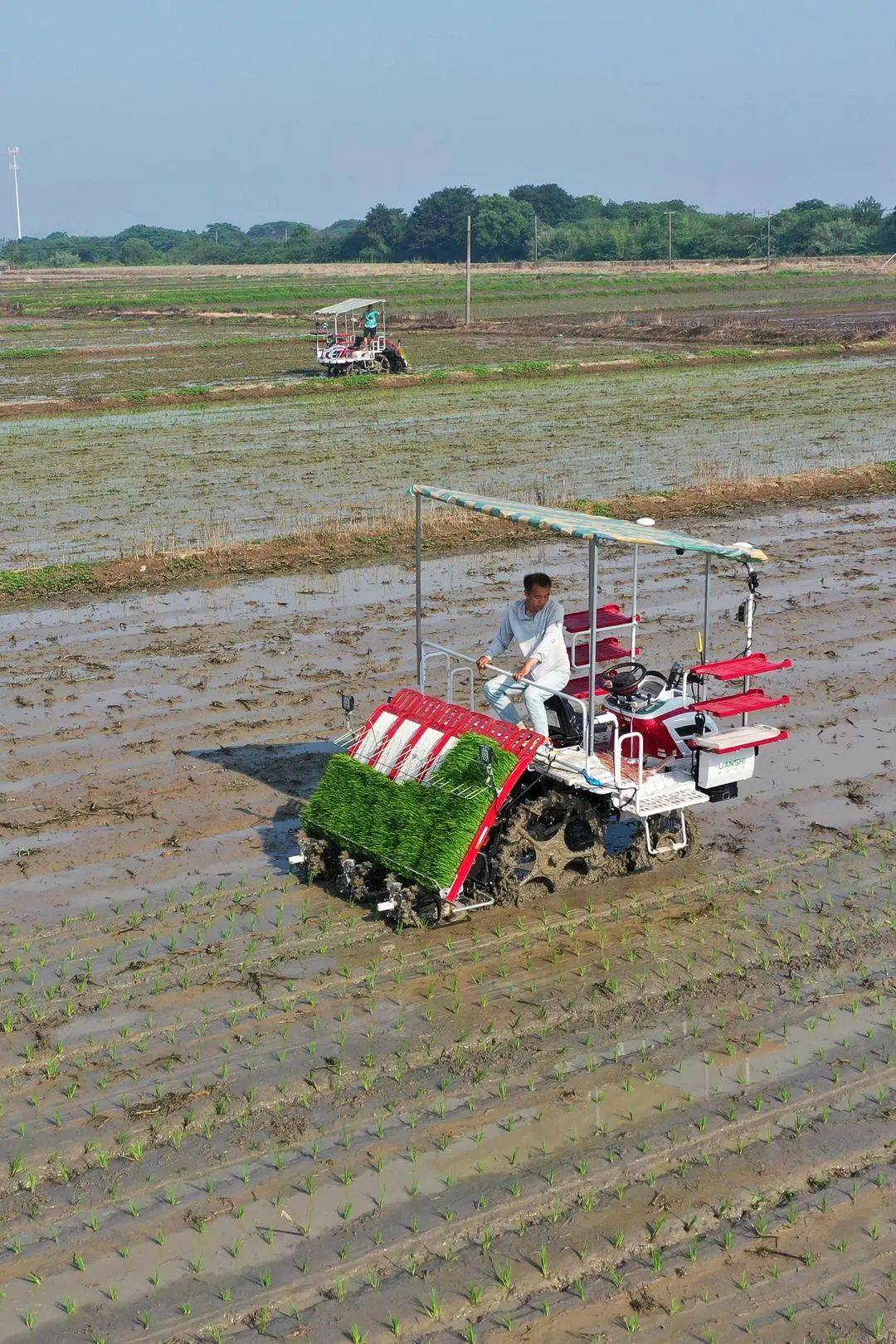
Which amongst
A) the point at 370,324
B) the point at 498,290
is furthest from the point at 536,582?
the point at 498,290

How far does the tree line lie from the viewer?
108 m

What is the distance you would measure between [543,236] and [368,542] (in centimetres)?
11592

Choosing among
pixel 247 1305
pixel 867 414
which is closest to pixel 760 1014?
pixel 247 1305

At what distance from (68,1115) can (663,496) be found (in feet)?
50.6

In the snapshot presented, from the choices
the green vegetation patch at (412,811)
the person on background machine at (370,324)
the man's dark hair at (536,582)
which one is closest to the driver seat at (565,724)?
the man's dark hair at (536,582)

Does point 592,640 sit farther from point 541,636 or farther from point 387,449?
point 387,449

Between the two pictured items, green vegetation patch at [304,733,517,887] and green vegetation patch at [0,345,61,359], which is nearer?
green vegetation patch at [304,733,517,887]

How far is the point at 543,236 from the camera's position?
127938mm

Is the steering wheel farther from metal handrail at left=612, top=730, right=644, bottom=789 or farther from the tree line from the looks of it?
the tree line

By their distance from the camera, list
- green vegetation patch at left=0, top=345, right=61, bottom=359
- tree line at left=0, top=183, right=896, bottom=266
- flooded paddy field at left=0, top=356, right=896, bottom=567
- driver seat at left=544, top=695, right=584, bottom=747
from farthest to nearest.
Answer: tree line at left=0, top=183, right=896, bottom=266 → green vegetation patch at left=0, top=345, right=61, bottom=359 → flooded paddy field at left=0, top=356, right=896, bottom=567 → driver seat at left=544, top=695, right=584, bottom=747

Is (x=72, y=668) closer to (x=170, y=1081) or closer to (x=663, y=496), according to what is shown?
(x=170, y=1081)

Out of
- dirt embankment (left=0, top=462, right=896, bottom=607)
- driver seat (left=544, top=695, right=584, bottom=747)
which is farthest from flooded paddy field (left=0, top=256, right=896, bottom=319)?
driver seat (left=544, top=695, right=584, bottom=747)

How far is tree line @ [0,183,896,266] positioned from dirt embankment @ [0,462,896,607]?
294ft

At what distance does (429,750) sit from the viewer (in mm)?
8906
